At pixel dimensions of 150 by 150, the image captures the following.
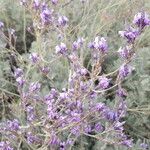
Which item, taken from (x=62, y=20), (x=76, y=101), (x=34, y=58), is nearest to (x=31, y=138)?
(x=76, y=101)

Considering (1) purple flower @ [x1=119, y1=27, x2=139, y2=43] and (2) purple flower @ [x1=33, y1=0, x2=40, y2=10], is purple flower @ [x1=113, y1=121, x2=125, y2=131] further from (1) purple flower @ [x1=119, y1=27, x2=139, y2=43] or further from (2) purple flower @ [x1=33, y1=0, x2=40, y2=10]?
(2) purple flower @ [x1=33, y1=0, x2=40, y2=10]

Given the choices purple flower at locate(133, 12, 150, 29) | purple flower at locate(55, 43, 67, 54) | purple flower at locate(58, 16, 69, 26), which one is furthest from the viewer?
purple flower at locate(58, 16, 69, 26)

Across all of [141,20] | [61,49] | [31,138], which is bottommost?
[31,138]

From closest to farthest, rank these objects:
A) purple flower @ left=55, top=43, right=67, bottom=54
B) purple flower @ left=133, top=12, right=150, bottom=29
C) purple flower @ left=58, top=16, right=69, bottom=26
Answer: purple flower @ left=133, top=12, right=150, bottom=29
purple flower @ left=55, top=43, right=67, bottom=54
purple flower @ left=58, top=16, right=69, bottom=26

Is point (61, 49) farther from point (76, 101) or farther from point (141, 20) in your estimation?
point (141, 20)

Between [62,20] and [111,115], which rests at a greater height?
[62,20]

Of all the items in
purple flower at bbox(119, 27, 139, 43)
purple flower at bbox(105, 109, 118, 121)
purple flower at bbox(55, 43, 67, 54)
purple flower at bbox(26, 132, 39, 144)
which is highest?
purple flower at bbox(119, 27, 139, 43)

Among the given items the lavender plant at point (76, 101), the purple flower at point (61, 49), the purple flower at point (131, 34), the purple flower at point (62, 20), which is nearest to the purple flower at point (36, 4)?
the lavender plant at point (76, 101)

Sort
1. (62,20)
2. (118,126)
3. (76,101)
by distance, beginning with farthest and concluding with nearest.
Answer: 1. (62,20)
2. (118,126)
3. (76,101)

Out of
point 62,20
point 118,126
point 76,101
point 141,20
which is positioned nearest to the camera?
point 141,20

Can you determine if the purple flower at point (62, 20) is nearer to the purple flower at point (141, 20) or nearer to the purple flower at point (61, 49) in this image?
the purple flower at point (61, 49)

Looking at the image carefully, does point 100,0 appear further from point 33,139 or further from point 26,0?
point 33,139

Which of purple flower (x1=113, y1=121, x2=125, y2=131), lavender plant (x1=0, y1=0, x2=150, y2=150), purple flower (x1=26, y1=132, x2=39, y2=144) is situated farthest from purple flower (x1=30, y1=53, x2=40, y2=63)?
purple flower (x1=113, y1=121, x2=125, y2=131)
